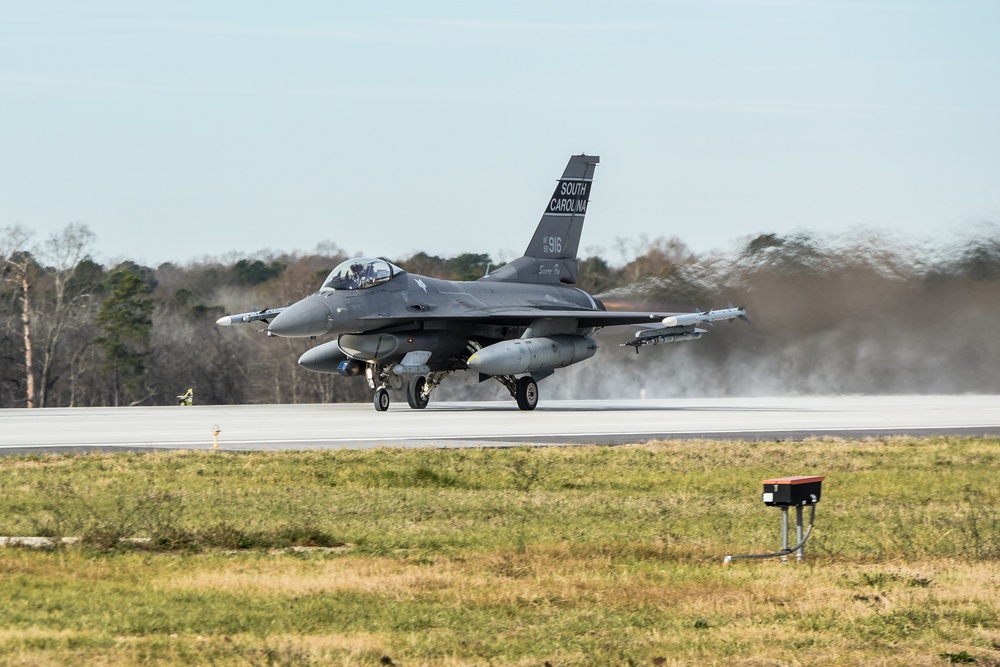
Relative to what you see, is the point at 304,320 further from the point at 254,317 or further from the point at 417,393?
the point at 254,317

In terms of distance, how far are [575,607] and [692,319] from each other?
2491 centimetres

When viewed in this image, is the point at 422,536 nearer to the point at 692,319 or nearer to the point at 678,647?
the point at 678,647

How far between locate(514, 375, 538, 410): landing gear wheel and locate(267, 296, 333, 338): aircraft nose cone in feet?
20.5

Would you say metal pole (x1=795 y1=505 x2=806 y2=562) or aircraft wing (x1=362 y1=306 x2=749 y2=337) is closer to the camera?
metal pole (x1=795 y1=505 x2=806 y2=562)

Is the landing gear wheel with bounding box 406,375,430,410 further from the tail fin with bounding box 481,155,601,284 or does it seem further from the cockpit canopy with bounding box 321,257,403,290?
the tail fin with bounding box 481,155,601,284

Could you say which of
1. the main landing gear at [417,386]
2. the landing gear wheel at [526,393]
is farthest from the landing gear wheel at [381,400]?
the landing gear wheel at [526,393]

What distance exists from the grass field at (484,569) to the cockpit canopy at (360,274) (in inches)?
600

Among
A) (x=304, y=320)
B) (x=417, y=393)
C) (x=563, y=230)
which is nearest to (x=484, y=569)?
(x=304, y=320)

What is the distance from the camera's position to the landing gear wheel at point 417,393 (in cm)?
3462

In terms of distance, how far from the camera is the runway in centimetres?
2295

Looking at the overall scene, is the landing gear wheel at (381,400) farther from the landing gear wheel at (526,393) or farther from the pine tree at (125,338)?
the pine tree at (125,338)

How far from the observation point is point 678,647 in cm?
764

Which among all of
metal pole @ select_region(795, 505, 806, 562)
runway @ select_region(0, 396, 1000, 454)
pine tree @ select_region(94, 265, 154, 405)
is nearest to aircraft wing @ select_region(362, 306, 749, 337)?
runway @ select_region(0, 396, 1000, 454)

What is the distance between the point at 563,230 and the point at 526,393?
7072mm
